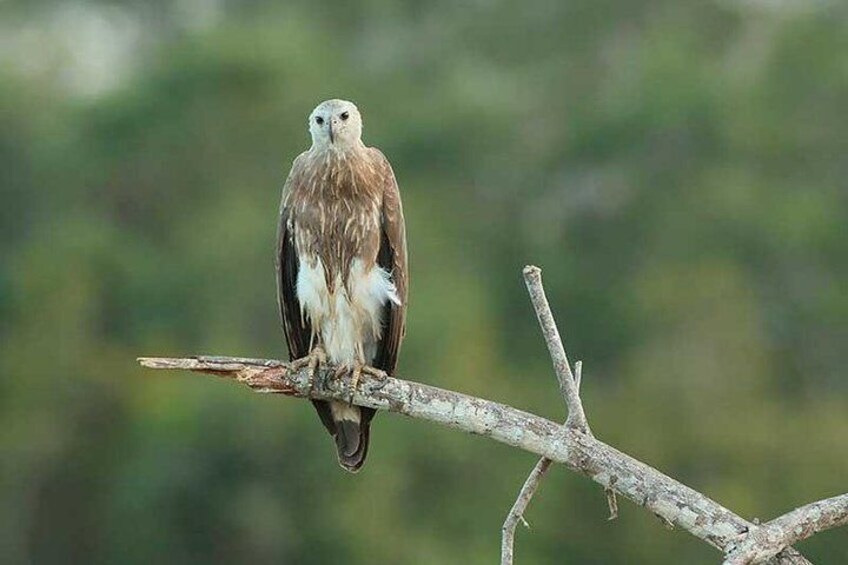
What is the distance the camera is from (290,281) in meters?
8.76

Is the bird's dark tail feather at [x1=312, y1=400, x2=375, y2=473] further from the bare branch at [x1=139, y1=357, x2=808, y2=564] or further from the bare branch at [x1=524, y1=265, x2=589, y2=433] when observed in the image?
the bare branch at [x1=524, y1=265, x2=589, y2=433]

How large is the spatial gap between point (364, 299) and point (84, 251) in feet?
88.8

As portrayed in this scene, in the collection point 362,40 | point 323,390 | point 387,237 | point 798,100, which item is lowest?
point 323,390

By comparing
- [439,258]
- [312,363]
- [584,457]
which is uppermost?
[439,258]

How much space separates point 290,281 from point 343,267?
0.29 m

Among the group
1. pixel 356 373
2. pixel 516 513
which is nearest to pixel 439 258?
pixel 356 373

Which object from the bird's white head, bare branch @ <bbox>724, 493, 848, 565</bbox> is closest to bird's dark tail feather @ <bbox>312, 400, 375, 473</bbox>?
the bird's white head

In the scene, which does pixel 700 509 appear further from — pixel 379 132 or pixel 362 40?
pixel 362 40

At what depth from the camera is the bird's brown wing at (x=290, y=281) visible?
8.67m

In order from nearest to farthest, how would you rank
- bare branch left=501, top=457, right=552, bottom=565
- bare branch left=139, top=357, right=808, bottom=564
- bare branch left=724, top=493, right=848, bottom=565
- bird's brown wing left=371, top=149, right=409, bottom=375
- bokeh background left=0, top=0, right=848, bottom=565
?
bare branch left=724, top=493, right=848, bottom=565 < bare branch left=139, top=357, right=808, bottom=564 < bare branch left=501, top=457, right=552, bottom=565 < bird's brown wing left=371, top=149, right=409, bottom=375 < bokeh background left=0, top=0, right=848, bottom=565

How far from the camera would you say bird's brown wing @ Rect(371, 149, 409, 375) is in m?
8.66

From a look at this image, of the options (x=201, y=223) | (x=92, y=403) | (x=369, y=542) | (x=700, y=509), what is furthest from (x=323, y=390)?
(x=201, y=223)

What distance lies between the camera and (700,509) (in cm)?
654

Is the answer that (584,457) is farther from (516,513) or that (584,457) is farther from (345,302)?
(345,302)
